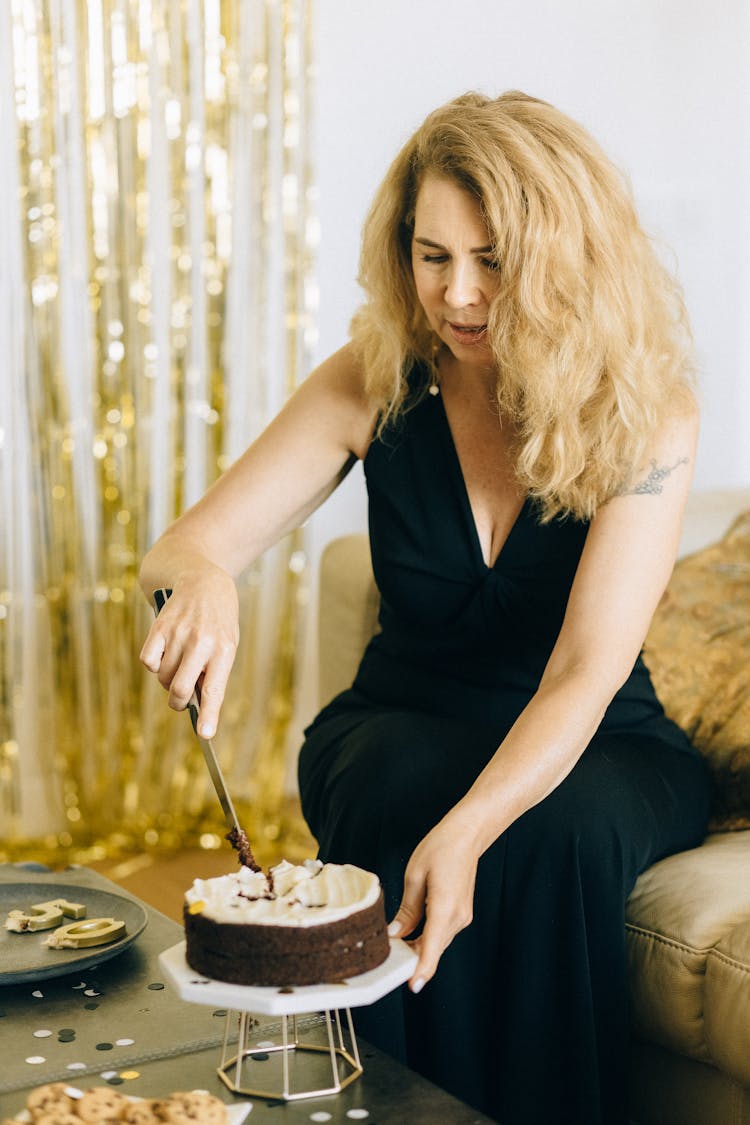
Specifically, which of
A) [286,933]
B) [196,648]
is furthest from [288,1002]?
[196,648]

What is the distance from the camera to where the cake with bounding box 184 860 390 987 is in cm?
101

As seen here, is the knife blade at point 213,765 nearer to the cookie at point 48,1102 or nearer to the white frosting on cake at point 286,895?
the white frosting on cake at point 286,895

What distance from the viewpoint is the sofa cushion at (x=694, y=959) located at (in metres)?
1.36

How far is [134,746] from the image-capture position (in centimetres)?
294

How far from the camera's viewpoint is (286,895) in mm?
1092

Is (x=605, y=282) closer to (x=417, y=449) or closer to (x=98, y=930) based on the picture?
(x=417, y=449)

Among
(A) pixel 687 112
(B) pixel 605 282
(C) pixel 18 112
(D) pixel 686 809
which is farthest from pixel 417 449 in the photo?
(A) pixel 687 112

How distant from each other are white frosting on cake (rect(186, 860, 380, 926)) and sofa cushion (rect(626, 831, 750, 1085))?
0.47 meters

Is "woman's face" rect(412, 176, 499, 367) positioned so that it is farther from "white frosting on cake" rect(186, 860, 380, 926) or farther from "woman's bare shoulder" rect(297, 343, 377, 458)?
"white frosting on cake" rect(186, 860, 380, 926)

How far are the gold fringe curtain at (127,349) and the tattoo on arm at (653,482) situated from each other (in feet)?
4.88

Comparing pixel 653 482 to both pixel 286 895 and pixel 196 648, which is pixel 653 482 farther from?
pixel 286 895

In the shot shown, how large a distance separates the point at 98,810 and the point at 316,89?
163 cm

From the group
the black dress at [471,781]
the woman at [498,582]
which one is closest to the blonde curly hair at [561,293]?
the woman at [498,582]

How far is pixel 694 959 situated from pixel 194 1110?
2.25ft
